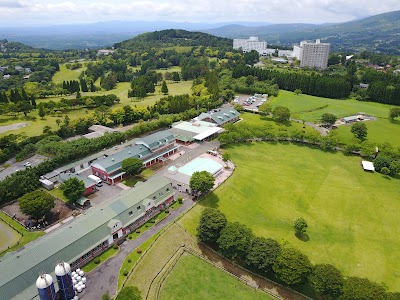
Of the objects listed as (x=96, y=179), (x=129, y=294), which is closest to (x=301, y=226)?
(x=129, y=294)

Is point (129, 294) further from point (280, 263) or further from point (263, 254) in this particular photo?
point (280, 263)

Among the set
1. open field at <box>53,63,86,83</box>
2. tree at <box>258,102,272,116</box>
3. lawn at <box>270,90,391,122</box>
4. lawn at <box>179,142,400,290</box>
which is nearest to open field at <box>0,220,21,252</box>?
lawn at <box>179,142,400,290</box>

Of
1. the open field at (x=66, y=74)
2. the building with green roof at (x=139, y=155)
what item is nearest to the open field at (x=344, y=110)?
the building with green roof at (x=139, y=155)

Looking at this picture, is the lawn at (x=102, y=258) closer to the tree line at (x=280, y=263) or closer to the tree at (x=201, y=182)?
the tree line at (x=280, y=263)

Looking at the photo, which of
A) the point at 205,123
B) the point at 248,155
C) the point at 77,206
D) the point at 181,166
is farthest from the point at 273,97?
the point at 77,206

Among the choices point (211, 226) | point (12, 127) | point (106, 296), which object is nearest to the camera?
point (106, 296)

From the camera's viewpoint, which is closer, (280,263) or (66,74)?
(280,263)
